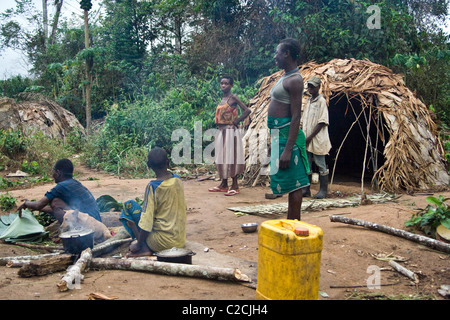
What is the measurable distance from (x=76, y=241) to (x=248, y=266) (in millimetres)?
1372

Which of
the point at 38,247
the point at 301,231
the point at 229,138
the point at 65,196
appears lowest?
the point at 38,247

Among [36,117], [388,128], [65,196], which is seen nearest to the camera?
[65,196]

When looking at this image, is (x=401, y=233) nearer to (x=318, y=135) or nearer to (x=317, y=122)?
(x=318, y=135)

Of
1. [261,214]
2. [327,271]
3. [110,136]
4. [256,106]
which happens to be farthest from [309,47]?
[327,271]

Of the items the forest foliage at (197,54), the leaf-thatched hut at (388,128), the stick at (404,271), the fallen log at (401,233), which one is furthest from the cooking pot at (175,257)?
the forest foliage at (197,54)

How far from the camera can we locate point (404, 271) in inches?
111

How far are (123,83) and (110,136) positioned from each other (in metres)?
4.96

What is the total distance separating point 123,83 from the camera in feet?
45.0

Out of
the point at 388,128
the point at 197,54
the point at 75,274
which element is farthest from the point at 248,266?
the point at 197,54

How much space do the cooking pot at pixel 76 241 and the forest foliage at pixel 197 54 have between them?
540 cm

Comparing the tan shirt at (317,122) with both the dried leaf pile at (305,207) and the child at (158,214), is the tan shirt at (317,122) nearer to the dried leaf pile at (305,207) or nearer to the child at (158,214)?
the dried leaf pile at (305,207)

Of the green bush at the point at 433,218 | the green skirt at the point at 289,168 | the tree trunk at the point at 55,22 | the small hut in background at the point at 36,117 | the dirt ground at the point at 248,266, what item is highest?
the tree trunk at the point at 55,22

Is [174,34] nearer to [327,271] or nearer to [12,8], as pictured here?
[12,8]

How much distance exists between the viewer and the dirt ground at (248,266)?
2398mm
